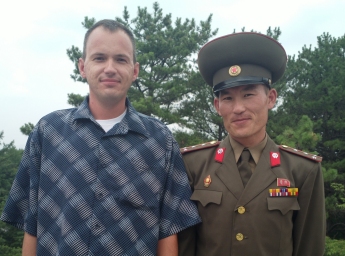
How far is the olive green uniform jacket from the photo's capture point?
237 centimetres

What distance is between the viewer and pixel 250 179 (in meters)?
2.47

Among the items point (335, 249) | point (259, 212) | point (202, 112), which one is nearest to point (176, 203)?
→ point (259, 212)

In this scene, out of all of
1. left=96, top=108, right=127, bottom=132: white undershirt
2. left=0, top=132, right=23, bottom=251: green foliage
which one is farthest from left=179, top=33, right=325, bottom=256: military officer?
left=0, top=132, right=23, bottom=251: green foliage

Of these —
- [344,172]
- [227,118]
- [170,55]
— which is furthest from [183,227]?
[344,172]

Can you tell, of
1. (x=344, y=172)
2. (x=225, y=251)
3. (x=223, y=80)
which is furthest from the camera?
(x=344, y=172)

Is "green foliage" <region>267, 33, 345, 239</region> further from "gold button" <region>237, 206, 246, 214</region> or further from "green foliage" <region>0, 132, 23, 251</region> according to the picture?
"gold button" <region>237, 206, 246, 214</region>

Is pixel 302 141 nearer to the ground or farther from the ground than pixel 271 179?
farther from the ground

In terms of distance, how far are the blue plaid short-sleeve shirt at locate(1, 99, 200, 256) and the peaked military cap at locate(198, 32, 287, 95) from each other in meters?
0.61

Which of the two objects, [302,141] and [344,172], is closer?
[302,141]

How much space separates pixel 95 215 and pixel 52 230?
0.29 metres

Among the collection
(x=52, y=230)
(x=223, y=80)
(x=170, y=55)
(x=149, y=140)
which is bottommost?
(x=52, y=230)

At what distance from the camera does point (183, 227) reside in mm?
2412

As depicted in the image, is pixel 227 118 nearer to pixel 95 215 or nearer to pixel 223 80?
pixel 223 80

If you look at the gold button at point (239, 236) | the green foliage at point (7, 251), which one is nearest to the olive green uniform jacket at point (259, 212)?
the gold button at point (239, 236)
